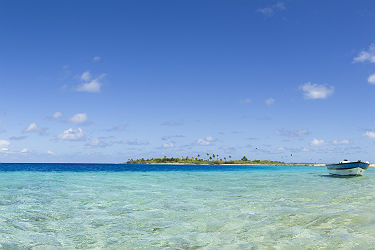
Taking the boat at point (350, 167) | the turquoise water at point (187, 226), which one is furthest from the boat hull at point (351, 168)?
the turquoise water at point (187, 226)

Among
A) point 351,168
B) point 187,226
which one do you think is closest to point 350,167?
point 351,168

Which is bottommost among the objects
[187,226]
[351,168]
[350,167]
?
[187,226]

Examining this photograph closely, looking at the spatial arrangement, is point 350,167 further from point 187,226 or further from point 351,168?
point 187,226

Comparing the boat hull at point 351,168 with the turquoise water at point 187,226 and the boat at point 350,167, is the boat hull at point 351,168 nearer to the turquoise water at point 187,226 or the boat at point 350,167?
the boat at point 350,167

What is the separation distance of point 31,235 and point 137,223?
3.07m

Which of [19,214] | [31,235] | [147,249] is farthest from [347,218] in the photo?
[19,214]

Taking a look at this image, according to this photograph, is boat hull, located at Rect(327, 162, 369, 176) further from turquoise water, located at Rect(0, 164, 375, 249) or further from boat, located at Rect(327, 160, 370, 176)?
turquoise water, located at Rect(0, 164, 375, 249)

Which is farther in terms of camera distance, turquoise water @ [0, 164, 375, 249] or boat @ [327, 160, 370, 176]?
boat @ [327, 160, 370, 176]

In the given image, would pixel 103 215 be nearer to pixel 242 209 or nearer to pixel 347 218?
pixel 242 209

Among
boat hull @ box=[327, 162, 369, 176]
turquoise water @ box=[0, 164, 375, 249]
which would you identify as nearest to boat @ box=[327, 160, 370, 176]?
boat hull @ box=[327, 162, 369, 176]

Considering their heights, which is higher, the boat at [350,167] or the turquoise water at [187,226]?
the boat at [350,167]

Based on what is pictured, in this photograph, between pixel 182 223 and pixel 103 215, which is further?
pixel 103 215

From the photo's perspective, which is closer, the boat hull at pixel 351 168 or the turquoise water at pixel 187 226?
the turquoise water at pixel 187 226

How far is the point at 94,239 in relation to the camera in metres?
7.81
